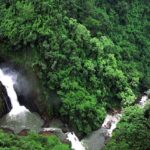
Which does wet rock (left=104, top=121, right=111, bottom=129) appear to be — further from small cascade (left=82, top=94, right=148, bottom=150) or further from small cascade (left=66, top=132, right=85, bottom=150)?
small cascade (left=66, top=132, right=85, bottom=150)

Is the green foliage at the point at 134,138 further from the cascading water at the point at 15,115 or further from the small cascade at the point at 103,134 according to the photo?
the cascading water at the point at 15,115

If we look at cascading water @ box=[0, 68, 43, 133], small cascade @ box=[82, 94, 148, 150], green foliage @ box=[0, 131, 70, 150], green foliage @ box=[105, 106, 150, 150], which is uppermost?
cascading water @ box=[0, 68, 43, 133]

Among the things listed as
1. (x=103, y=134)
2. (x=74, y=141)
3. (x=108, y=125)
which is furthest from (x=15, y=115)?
(x=108, y=125)

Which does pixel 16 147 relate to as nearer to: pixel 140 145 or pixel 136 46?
pixel 140 145

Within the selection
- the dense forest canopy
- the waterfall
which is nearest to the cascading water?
the waterfall

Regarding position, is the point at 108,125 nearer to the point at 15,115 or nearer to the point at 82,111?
the point at 82,111

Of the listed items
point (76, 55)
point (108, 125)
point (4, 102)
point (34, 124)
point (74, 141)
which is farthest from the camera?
point (76, 55)
